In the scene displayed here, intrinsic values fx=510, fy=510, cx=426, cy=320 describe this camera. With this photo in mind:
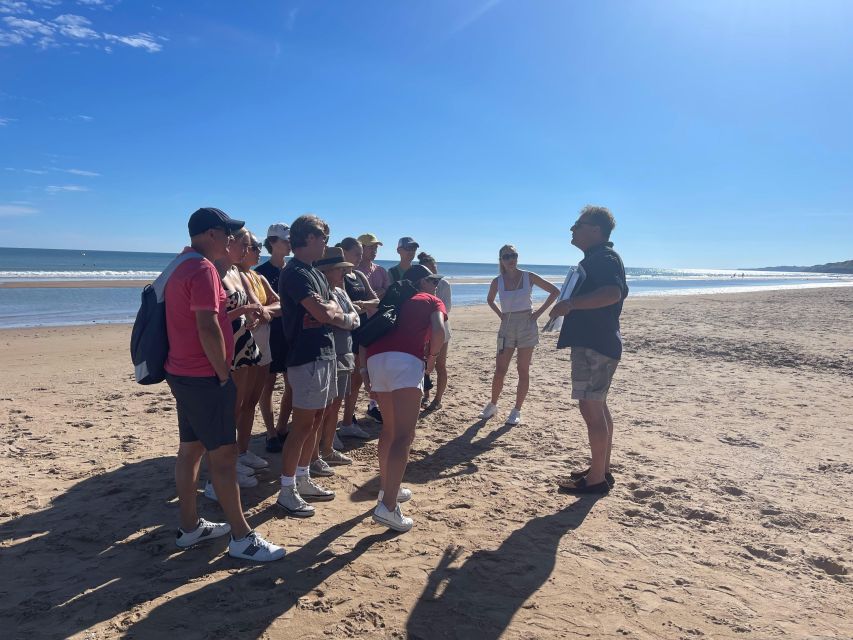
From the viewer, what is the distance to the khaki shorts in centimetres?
375

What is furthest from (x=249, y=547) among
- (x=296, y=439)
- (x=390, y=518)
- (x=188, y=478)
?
(x=390, y=518)

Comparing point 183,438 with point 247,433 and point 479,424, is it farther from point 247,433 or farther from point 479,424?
point 479,424

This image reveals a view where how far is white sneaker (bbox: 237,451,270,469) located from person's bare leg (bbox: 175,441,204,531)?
1173 millimetres

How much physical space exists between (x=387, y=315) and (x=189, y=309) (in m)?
1.10

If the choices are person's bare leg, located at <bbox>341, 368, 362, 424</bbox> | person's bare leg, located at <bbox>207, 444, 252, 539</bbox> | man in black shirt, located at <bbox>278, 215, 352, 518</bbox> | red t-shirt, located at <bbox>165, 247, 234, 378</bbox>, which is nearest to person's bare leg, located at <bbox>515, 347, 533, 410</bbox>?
person's bare leg, located at <bbox>341, 368, 362, 424</bbox>

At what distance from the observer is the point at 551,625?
2.45 metres

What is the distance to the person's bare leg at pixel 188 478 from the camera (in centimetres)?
291

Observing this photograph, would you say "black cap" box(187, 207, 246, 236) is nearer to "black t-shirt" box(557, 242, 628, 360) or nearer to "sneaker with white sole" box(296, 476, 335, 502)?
"sneaker with white sole" box(296, 476, 335, 502)

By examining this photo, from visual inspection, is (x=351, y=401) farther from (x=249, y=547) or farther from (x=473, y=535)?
(x=249, y=547)

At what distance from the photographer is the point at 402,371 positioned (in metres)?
3.13

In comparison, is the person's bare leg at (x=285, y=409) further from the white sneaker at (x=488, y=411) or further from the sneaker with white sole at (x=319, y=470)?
the white sneaker at (x=488, y=411)

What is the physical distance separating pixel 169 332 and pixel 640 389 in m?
6.13

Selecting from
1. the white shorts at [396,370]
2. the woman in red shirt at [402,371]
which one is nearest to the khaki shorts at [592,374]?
the woman in red shirt at [402,371]

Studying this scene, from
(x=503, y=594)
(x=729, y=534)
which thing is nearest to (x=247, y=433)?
(x=503, y=594)
